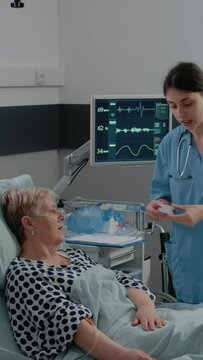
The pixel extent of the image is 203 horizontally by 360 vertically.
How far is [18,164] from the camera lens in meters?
3.94

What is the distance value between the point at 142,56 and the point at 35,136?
74 cm

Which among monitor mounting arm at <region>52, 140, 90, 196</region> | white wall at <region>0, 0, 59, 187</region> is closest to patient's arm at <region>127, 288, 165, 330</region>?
monitor mounting arm at <region>52, 140, 90, 196</region>

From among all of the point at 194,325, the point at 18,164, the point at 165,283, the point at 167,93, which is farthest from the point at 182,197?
the point at 18,164

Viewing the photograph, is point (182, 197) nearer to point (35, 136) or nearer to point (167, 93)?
point (167, 93)

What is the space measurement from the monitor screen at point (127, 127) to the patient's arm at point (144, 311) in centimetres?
114

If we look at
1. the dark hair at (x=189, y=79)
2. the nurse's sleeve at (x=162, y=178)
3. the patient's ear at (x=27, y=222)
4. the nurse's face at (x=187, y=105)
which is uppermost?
the dark hair at (x=189, y=79)

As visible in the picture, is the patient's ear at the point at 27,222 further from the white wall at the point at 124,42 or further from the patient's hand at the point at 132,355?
the white wall at the point at 124,42

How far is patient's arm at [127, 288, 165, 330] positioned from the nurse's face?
635 millimetres

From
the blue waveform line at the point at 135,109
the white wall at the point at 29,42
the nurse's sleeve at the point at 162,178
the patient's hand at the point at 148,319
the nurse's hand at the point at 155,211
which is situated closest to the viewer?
the patient's hand at the point at 148,319

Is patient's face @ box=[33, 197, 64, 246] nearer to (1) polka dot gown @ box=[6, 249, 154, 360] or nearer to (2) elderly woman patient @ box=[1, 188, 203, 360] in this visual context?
(2) elderly woman patient @ box=[1, 188, 203, 360]

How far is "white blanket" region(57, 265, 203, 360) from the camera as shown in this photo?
7.14 feet

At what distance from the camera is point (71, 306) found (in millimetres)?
2252

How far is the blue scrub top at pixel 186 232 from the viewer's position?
2.66 meters

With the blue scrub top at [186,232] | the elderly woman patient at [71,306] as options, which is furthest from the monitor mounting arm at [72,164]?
the elderly woman patient at [71,306]
